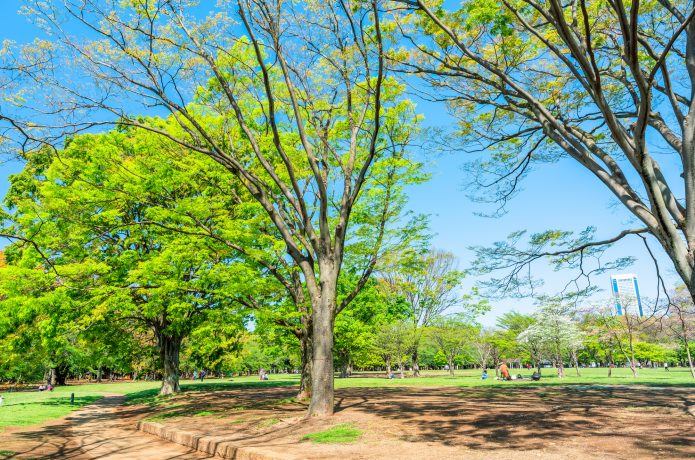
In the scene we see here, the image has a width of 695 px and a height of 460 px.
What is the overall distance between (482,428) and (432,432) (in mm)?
842

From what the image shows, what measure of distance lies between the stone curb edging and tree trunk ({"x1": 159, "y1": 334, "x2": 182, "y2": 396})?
11.1 meters

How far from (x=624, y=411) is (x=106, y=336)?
69.2 ft

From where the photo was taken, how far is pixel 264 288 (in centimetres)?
1333

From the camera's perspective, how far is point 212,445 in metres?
6.92

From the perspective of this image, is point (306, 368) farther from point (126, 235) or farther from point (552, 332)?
point (552, 332)

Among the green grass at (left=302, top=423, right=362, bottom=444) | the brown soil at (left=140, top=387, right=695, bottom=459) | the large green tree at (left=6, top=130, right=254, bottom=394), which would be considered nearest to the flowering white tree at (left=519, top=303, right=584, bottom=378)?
the brown soil at (left=140, top=387, right=695, bottom=459)

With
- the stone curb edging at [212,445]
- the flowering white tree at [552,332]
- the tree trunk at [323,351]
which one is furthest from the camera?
the flowering white tree at [552,332]

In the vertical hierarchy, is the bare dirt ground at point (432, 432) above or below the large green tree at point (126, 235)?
below

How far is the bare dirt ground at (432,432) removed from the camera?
5320 mm

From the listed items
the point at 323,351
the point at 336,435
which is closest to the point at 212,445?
the point at 336,435

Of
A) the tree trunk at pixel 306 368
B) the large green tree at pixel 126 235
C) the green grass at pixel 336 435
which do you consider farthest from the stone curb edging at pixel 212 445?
the tree trunk at pixel 306 368

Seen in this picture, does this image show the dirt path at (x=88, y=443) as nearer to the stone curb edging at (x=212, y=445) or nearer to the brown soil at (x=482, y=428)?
the stone curb edging at (x=212, y=445)

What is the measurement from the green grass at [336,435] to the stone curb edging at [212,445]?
1058 mm

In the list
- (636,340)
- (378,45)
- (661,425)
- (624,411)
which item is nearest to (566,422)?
(661,425)
